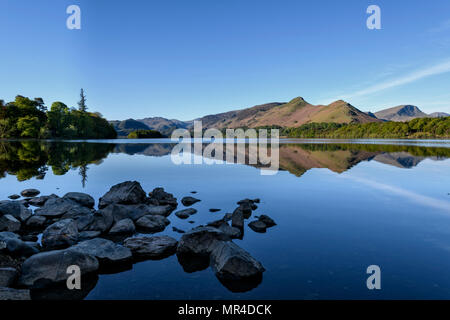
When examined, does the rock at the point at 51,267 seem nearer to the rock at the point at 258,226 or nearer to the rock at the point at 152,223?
the rock at the point at 152,223

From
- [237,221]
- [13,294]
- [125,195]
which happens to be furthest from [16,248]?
[237,221]

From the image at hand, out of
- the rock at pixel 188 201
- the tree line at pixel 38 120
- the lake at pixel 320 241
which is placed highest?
the tree line at pixel 38 120

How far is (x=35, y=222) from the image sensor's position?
14.6 m

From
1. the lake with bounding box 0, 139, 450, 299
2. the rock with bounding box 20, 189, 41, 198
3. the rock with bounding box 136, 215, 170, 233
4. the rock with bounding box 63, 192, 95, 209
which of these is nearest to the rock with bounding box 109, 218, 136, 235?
the rock with bounding box 136, 215, 170, 233

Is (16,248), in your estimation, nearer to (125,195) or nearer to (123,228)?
(123,228)

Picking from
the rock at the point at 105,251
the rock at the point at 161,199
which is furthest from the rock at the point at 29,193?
the rock at the point at 105,251

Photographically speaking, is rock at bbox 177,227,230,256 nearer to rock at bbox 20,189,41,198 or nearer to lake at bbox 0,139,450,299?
lake at bbox 0,139,450,299

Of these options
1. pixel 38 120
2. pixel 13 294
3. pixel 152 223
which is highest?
pixel 38 120

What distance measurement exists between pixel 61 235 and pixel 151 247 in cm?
463

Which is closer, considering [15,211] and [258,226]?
[258,226]

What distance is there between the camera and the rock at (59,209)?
52.4ft

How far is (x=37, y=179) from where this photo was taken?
30047 mm

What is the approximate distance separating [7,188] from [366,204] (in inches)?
1306
